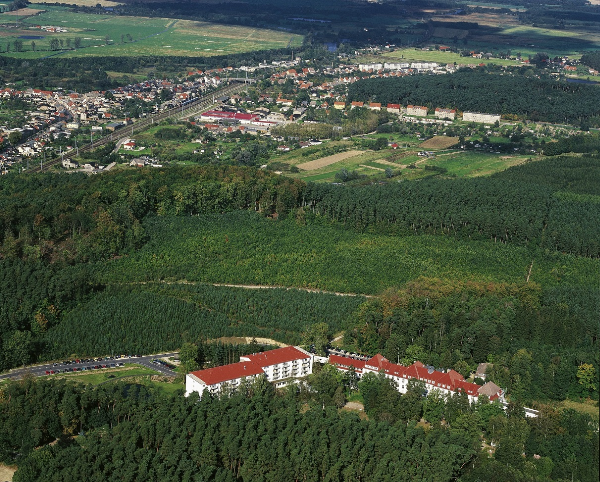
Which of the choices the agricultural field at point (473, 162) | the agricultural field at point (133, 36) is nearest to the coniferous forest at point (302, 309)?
the agricultural field at point (473, 162)

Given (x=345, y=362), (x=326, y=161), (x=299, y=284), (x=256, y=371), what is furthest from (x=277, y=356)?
(x=326, y=161)

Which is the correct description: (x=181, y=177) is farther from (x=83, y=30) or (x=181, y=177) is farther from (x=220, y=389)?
(x=83, y=30)

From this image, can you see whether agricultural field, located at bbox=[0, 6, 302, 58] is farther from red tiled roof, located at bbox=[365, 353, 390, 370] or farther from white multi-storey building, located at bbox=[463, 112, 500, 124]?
red tiled roof, located at bbox=[365, 353, 390, 370]

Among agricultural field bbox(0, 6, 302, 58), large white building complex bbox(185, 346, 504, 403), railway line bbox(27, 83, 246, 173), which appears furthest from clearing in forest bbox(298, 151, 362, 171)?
agricultural field bbox(0, 6, 302, 58)

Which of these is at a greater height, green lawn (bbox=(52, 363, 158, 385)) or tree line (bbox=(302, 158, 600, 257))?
tree line (bbox=(302, 158, 600, 257))

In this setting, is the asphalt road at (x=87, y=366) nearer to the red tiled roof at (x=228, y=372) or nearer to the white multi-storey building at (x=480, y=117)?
the red tiled roof at (x=228, y=372)
